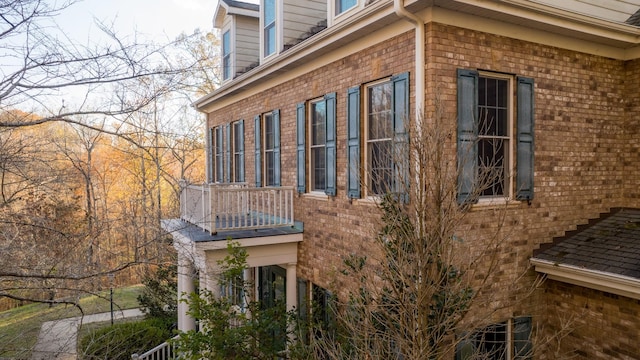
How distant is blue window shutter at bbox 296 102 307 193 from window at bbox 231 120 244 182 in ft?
11.3

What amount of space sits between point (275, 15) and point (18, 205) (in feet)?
21.4

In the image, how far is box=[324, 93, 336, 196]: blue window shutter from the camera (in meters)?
7.47

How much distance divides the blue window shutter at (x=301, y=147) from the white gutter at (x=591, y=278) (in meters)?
4.29

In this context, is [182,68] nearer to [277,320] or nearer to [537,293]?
[277,320]

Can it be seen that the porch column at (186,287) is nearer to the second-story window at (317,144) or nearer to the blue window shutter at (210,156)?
the second-story window at (317,144)

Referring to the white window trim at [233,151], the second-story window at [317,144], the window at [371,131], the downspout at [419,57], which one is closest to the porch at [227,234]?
the second-story window at [317,144]

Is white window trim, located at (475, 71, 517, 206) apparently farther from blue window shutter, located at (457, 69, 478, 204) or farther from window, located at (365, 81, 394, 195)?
window, located at (365, 81, 394, 195)

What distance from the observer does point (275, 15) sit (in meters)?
10.0

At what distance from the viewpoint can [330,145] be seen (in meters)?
7.58

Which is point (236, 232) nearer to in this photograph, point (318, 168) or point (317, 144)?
point (318, 168)

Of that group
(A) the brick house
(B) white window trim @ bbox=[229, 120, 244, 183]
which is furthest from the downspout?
(B) white window trim @ bbox=[229, 120, 244, 183]

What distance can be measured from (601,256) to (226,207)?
6188 millimetres

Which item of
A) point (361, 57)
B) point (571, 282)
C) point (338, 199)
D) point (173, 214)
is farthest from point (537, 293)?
point (173, 214)

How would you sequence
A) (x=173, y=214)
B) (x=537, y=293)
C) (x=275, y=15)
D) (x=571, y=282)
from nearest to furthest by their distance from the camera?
(x=571, y=282) < (x=537, y=293) < (x=275, y=15) < (x=173, y=214)
